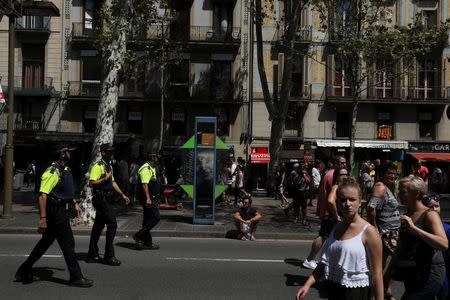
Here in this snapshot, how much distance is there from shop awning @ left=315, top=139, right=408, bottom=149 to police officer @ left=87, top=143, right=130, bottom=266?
2604 centimetres

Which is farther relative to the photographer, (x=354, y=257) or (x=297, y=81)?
(x=297, y=81)

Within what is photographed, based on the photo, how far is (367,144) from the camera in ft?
112

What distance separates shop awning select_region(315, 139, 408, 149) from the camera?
3394cm

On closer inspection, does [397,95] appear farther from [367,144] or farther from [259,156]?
[259,156]

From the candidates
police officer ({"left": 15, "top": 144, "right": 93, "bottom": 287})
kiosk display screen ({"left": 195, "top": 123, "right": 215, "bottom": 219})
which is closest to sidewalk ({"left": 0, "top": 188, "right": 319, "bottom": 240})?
kiosk display screen ({"left": 195, "top": 123, "right": 215, "bottom": 219})

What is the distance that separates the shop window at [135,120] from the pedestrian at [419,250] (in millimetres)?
31231

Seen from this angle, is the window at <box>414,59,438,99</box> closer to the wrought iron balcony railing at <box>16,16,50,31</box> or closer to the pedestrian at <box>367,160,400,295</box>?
the wrought iron balcony railing at <box>16,16,50,31</box>

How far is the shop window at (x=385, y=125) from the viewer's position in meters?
35.1

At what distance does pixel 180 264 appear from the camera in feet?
28.9

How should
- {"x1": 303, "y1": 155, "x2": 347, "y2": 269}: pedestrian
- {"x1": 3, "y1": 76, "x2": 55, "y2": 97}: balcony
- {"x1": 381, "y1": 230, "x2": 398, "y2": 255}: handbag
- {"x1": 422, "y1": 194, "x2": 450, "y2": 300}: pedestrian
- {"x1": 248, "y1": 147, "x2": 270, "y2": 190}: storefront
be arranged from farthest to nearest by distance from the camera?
{"x1": 3, "y1": 76, "x2": 55, "y2": 97}: balcony → {"x1": 248, "y1": 147, "x2": 270, "y2": 190}: storefront → {"x1": 303, "y1": 155, "x2": 347, "y2": 269}: pedestrian → {"x1": 381, "y1": 230, "x2": 398, "y2": 255}: handbag → {"x1": 422, "y1": 194, "x2": 450, "y2": 300}: pedestrian

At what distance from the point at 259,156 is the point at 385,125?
8.25 meters

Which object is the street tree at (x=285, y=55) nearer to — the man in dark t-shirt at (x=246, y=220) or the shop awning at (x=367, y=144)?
the man in dark t-shirt at (x=246, y=220)

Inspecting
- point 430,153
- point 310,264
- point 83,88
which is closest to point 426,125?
point 430,153

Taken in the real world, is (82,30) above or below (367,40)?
above
